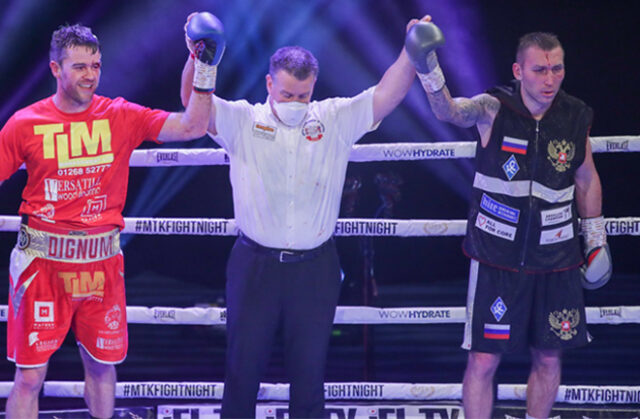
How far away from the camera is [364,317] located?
3785 mm

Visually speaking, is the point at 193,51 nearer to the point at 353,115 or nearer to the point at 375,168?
the point at 353,115

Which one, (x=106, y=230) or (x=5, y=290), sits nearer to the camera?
(x=106, y=230)

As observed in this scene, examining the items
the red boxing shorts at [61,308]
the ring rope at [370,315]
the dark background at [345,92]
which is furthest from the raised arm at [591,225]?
the red boxing shorts at [61,308]

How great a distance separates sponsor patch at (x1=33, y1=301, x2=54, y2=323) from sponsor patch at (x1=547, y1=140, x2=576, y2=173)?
2.12 m

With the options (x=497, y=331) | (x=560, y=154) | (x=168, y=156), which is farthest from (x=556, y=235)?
(x=168, y=156)

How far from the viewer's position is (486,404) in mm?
3402

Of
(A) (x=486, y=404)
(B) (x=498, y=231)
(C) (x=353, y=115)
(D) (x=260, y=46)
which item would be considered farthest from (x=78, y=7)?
(A) (x=486, y=404)

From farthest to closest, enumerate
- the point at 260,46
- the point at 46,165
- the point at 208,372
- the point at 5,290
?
1. the point at 5,290
2. the point at 260,46
3. the point at 208,372
4. the point at 46,165

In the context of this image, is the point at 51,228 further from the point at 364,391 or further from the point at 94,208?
the point at 364,391

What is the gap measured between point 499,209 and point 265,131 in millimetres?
1052

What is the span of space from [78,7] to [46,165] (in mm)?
2605

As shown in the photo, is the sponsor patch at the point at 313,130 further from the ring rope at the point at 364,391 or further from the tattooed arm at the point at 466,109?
the ring rope at the point at 364,391

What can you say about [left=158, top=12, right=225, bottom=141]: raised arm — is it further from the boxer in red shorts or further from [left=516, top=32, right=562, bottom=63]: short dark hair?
[left=516, top=32, right=562, bottom=63]: short dark hair

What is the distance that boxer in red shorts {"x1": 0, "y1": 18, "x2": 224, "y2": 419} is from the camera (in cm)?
301
